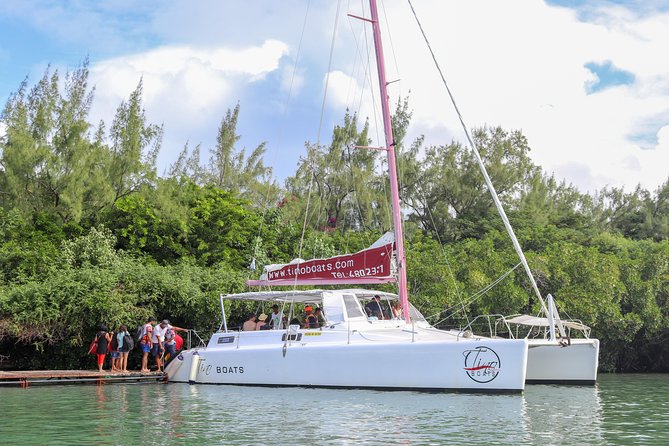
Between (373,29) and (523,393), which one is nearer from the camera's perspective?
(523,393)

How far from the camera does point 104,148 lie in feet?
119

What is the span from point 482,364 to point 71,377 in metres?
12.7

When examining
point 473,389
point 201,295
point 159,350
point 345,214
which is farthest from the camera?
point 345,214

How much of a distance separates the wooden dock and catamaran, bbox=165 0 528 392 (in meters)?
0.81

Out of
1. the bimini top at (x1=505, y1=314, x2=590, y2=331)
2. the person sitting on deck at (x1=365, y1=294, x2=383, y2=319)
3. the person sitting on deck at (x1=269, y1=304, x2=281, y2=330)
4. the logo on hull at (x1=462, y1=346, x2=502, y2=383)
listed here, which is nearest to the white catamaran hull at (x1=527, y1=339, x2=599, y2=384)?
the bimini top at (x1=505, y1=314, x2=590, y2=331)

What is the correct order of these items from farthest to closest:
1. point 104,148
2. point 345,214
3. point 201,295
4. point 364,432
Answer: point 345,214 → point 104,148 → point 201,295 → point 364,432

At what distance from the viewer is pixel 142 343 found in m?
25.2

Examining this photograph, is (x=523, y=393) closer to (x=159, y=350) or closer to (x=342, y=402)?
(x=342, y=402)

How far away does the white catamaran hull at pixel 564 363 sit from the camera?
22219mm

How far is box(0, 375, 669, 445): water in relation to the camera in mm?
13266

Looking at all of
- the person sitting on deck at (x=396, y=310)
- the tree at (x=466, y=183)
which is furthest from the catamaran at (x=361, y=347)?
the tree at (x=466, y=183)

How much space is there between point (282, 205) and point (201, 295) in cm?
1800

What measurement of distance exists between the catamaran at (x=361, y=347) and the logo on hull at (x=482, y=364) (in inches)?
1.0

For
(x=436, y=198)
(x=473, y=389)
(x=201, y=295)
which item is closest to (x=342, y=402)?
(x=473, y=389)
